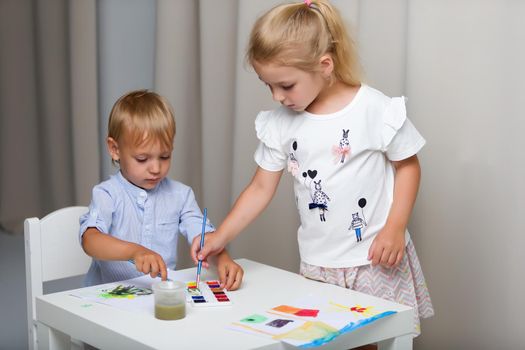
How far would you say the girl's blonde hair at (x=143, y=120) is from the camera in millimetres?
1705

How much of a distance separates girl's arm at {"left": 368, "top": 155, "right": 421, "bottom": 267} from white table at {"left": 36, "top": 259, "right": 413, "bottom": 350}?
0.67ft

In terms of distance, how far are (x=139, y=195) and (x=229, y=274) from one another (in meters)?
0.36

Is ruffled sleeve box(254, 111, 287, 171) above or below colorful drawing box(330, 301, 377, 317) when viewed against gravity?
above

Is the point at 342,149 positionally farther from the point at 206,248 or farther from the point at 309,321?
the point at 309,321

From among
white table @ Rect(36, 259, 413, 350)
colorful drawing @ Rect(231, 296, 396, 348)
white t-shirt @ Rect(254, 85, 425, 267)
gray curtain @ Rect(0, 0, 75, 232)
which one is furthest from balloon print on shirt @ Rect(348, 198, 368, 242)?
gray curtain @ Rect(0, 0, 75, 232)

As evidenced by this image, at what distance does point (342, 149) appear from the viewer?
1673mm

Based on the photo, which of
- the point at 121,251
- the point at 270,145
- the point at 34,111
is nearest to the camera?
the point at 121,251

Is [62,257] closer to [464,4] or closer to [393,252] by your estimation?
[393,252]

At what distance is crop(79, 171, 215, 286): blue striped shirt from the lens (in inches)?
67.9

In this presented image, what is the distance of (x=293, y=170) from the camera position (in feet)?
5.74

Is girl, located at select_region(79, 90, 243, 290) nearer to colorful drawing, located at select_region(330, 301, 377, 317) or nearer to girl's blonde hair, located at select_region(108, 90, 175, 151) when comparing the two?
girl's blonde hair, located at select_region(108, 90, 175, 151)

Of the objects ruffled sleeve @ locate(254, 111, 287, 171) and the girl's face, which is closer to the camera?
the girl's face

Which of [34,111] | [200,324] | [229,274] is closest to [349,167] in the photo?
[229,274]

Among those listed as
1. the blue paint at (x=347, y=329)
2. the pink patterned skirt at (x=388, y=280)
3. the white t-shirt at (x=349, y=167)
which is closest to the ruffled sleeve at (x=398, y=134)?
the white t-shirt at (x=349, y=167)
